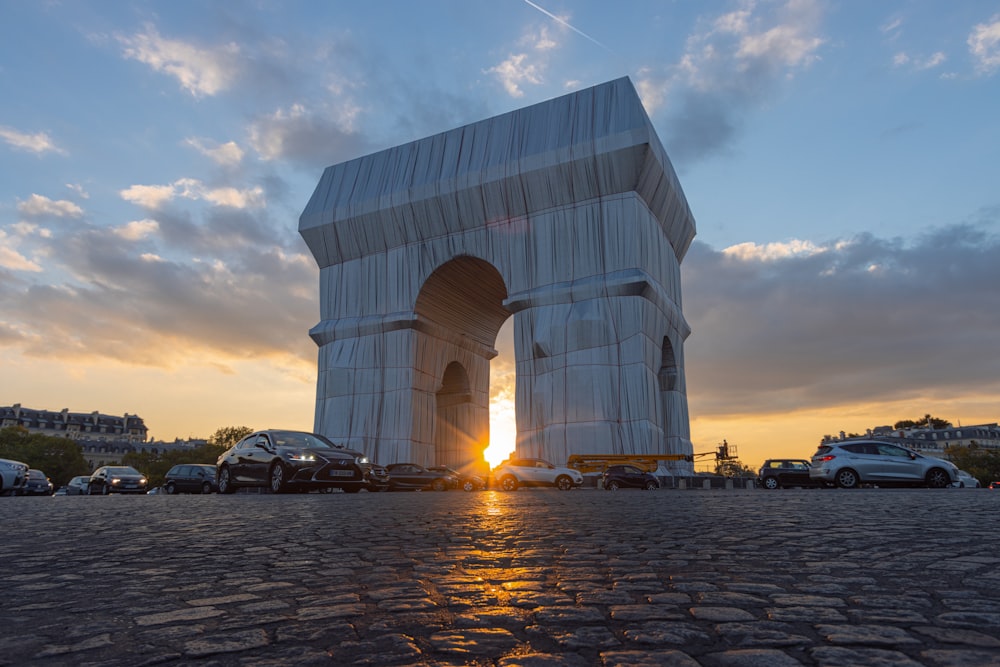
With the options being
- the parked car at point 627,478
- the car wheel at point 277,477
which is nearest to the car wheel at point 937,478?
the parked car at point 627,478

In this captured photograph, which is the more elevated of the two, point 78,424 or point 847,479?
point 78,424

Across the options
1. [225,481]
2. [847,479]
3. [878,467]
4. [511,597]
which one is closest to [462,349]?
[225,481]

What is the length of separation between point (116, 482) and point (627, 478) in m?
20.8

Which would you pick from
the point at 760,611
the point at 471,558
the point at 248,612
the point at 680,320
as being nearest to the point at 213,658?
the point at 248,612

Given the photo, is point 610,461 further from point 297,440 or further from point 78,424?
point 78,424

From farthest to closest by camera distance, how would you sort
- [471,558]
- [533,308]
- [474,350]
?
[474,350]
[533,308]
[471,558]

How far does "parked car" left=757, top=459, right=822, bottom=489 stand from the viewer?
26091 mm

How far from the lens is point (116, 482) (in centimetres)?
2825

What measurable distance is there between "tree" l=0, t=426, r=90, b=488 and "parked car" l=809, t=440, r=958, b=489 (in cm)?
8904

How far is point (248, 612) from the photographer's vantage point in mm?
2957

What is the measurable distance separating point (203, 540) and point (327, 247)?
33.1 metres

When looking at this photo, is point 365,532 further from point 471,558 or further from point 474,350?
point 474,350

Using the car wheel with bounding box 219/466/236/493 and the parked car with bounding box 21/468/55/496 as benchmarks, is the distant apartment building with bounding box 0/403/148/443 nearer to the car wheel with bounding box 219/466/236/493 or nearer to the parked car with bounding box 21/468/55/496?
the parked car with bounding box 21/468/55/496

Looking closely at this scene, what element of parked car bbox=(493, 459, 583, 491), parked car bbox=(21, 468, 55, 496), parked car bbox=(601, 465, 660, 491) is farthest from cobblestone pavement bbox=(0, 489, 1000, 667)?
parked car bbox=(21, 468, 55, 496)
